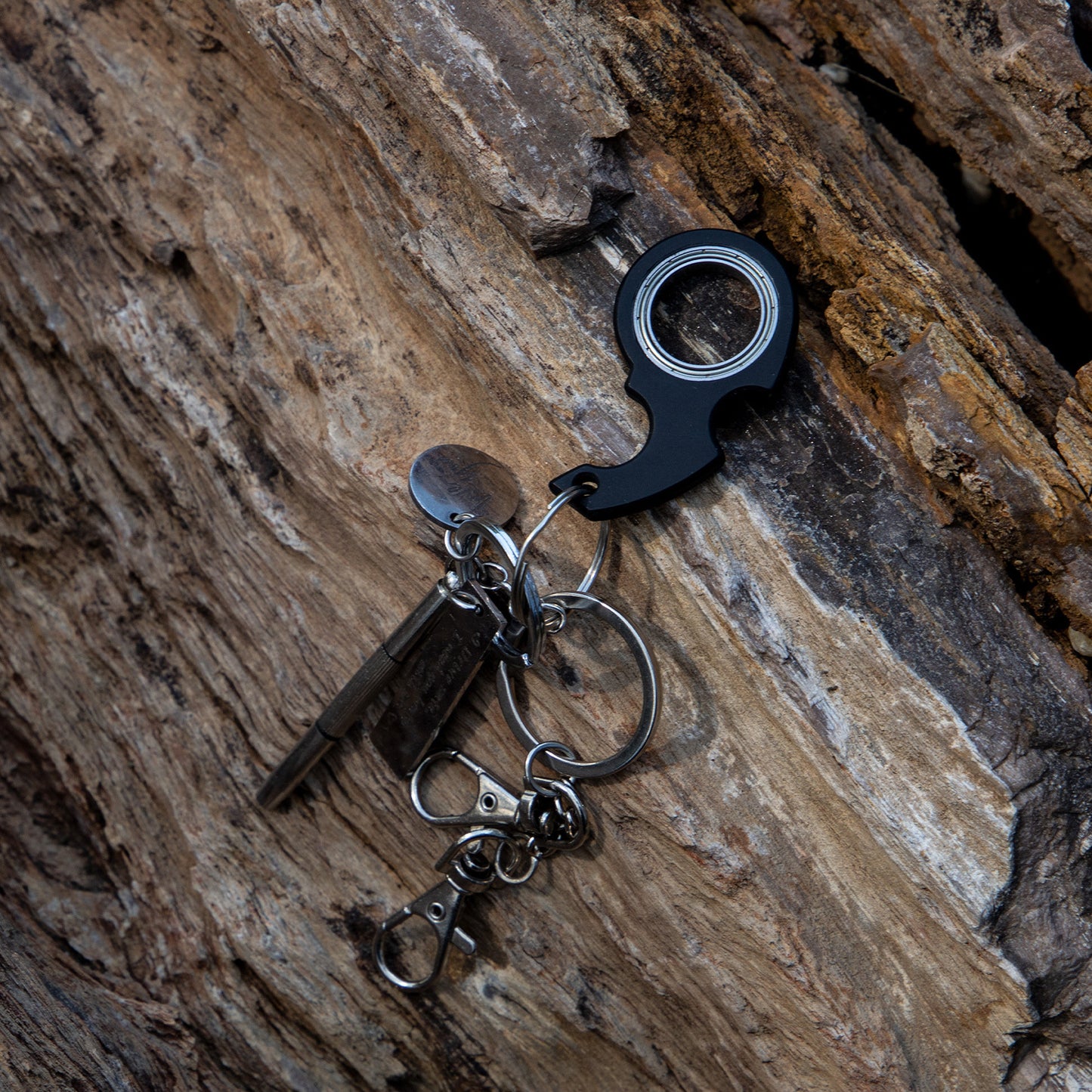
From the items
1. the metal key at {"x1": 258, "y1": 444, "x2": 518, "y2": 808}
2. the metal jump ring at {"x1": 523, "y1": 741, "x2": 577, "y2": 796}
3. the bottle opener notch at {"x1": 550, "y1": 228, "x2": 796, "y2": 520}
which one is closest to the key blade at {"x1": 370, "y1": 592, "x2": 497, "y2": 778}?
the metal key at {"x1": 258, "y1": 444, "x2": 518, "y2": 808}

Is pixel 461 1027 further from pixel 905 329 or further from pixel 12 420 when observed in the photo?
pixel 12 420

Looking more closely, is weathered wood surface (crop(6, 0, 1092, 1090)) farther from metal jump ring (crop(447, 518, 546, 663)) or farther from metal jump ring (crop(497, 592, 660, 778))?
metal jump ring (crop(447, 518, 546, 663))

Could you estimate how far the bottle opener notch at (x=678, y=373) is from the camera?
2.28 meters

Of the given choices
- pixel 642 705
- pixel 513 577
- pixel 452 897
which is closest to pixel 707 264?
pixel 513 577

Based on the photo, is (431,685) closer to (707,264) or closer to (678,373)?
(678,373)

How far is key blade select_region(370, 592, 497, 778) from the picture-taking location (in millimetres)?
2531

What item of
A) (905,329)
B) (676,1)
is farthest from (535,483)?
(676,1)

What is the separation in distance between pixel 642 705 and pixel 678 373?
88cm

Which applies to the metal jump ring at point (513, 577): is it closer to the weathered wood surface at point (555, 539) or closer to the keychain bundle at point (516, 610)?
the keychain bundle at point (516, 610)

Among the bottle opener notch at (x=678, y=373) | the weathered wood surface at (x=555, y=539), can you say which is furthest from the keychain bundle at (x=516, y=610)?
the weathered wood surface at (x=555, y=539)

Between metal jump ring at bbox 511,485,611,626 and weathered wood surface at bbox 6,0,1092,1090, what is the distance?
10 centimetres

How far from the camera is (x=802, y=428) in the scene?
2373mm

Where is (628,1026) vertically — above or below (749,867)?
below

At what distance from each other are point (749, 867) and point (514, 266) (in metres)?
1.73
